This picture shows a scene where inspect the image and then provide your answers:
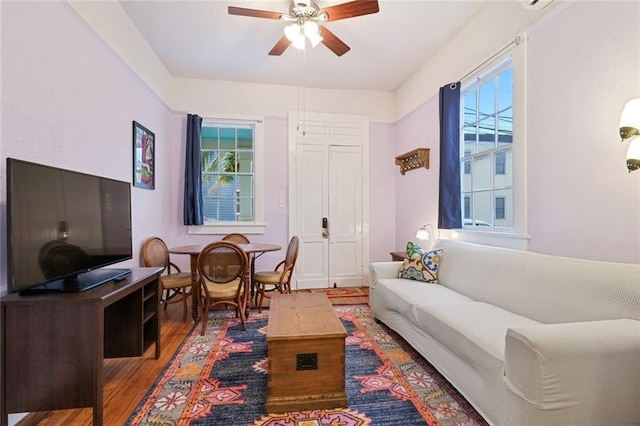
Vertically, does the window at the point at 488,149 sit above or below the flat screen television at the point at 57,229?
above

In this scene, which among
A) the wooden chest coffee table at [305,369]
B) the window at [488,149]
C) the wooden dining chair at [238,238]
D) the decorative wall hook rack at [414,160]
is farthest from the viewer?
the wooden dining chair at [238,238]

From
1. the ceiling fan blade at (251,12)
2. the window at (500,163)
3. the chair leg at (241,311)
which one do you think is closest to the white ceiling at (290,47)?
the ceiling fan blade at (251,12)

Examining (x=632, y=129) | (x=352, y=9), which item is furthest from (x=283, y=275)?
(x=632, y=129)

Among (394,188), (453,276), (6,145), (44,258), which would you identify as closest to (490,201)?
(453,276)

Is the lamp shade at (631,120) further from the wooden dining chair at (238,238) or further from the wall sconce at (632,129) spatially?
the wooden dining chair at (238,238)

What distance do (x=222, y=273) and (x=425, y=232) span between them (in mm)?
2413

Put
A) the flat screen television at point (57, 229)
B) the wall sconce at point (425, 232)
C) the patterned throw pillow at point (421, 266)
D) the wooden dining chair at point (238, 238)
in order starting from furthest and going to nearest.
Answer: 1. the wooden dining chair at point (238, 238)
2. the wall sconce at point (425, 232)
3. the patterned throw pillow at point (421, 266)
4. the flat screen television at point (57, 229)

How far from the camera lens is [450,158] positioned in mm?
3414

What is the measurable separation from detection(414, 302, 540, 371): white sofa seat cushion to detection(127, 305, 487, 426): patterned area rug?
0.33m

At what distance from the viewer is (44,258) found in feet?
5.23

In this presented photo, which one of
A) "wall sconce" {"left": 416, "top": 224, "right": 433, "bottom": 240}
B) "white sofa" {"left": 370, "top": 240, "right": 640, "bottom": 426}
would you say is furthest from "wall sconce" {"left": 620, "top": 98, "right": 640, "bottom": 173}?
"wall sconce" {"left": 416, "top": 224, "right": 433, "bottom": 240}

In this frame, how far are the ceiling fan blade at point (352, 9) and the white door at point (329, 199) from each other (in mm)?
2280

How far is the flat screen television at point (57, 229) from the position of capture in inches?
57.0

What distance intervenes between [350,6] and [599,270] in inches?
95.6
